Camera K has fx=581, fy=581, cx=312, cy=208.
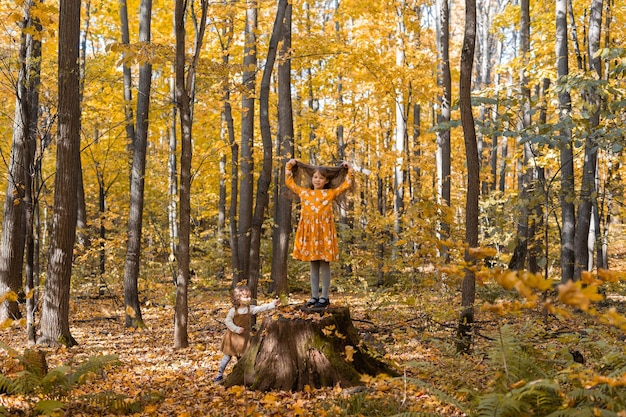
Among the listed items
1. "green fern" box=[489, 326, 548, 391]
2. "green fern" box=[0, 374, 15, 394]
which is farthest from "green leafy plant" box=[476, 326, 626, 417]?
"green fern" box=[0, 374, 15, 394]

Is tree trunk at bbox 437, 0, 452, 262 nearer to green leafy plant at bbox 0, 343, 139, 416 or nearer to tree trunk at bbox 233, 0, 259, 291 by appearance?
tree trunk at bbox 233, 0, 259, 291

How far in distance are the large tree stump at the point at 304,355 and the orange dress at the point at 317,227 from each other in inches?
25.9

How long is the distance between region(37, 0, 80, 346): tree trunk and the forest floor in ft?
1.55

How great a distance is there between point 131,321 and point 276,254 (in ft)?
11.4

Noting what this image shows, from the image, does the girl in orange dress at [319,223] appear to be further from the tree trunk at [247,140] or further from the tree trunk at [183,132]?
the tree trunk at [247,140]

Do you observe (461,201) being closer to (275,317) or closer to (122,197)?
(122,197)

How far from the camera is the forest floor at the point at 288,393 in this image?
16.5 feet

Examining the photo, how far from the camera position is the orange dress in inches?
269

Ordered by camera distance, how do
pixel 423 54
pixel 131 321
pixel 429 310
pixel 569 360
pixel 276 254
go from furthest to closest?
pixel 423 54 → pixel 276 254 → pixel 131 321 → pixel 429 310 → pixel 569 360

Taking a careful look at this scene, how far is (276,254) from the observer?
1325 centimetres

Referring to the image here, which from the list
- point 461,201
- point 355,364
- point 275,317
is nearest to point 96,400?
point 275,317

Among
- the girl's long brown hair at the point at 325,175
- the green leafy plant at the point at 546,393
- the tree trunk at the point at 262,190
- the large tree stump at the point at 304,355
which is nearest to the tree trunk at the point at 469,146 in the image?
the large tree stump at the point at 304,355

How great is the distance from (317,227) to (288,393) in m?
1.93

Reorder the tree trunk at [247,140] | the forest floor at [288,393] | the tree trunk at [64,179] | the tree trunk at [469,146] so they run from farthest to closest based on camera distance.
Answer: the tree trunk at [247,140] < the tree trunk at [64,179] < the tree trunk at [469,146] < the forest floor at [288,393]
